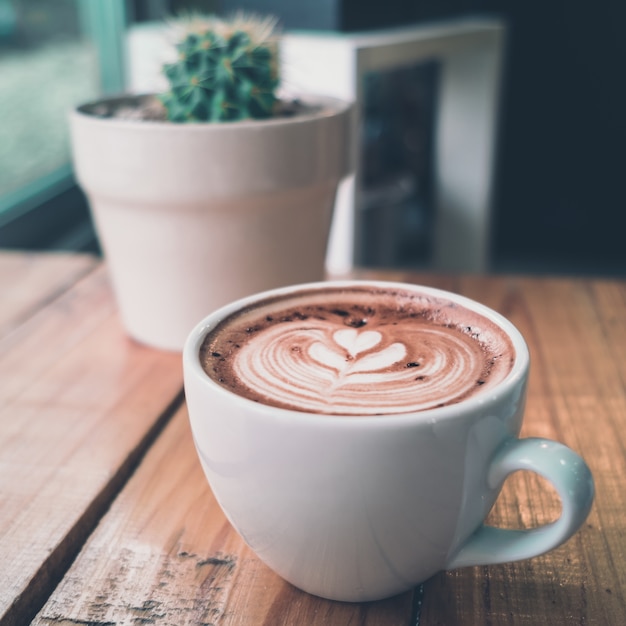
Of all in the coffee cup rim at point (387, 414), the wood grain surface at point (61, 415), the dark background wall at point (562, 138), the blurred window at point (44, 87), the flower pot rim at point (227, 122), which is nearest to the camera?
the coffee cup rim at point (387, 414)

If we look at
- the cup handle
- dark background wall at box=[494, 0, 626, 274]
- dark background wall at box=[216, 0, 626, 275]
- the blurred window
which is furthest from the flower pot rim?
dark background wall at box=[494, 0, 626, 274]

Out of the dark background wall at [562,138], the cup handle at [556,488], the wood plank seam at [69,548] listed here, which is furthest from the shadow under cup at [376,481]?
the dark background wall at [562,138]

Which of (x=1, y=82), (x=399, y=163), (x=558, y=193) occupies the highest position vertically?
(x=1, y=82)

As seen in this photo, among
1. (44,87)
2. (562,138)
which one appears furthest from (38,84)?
(562,138)

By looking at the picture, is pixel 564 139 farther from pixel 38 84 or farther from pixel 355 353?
pixel 355 353

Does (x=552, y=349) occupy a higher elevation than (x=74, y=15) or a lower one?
lower

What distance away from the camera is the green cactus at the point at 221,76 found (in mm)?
738

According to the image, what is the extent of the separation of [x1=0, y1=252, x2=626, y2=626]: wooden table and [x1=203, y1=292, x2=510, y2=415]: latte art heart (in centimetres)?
13

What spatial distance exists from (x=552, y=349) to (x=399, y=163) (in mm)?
1753

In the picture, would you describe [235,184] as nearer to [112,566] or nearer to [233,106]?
[233,106]

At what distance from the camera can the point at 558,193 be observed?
9.27 ft

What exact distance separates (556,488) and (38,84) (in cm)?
156

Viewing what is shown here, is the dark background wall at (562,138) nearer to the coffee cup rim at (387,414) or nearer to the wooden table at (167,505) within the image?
the wooden table at (167,505)

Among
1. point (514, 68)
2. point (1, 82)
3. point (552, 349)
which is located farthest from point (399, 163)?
point (552, 349)
